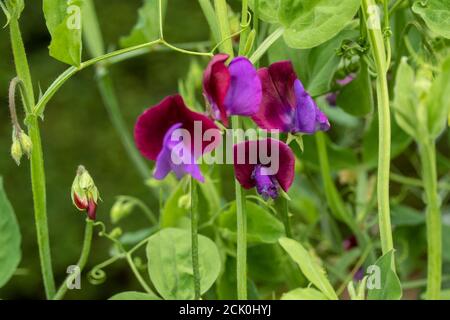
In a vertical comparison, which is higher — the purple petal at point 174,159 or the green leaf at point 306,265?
the purple petal at point 174,159

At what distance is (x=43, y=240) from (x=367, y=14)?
25 centimetres

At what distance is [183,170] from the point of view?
0.49 m

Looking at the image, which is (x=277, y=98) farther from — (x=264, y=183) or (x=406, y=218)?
(x=406, y=218)

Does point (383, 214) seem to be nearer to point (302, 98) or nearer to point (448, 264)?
point (302, 98)

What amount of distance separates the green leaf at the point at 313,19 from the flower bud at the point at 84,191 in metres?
0.15

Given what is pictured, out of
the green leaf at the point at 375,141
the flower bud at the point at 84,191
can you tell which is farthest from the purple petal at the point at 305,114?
the green leaf at the point at 375,141

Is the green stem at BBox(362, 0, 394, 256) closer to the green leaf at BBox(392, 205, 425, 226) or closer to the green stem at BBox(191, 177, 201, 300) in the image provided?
the green stem at BBox(191, 177, 201, 300)

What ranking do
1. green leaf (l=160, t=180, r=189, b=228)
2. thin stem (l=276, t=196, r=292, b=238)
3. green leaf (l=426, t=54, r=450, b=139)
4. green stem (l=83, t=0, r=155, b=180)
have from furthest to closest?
green stem (l=83, t=0, r=155, b=180)
green leaf (l=160, t=180, r=189, b=228)
thin stem (l=276, t=196, r=292, b=238)
green leaf (l=426, t=54, r=450, b=139)

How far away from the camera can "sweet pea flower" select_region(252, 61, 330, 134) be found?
0.52m

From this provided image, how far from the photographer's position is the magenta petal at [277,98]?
0.52 meters

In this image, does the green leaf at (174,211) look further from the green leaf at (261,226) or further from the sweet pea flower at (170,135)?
the sweet pea flower at (170,135)

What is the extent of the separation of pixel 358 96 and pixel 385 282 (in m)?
0.22

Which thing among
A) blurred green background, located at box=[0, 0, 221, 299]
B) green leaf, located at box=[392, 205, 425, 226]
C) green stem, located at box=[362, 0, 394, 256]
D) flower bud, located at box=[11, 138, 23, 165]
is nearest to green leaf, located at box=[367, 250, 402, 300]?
green stem, located at box=[362, 0, 394, 256]
